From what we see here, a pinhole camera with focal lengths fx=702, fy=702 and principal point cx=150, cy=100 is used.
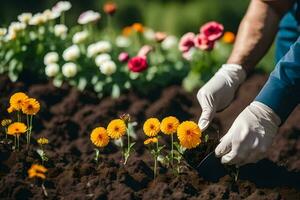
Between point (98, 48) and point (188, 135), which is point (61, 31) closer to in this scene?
point (98, 48)

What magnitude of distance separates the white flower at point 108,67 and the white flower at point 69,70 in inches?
6.6

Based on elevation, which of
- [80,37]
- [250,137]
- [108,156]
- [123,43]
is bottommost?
[108,156]

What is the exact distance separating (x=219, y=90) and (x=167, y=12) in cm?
249

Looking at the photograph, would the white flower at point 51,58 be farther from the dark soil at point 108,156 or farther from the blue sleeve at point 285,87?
the blue sleeve at point 285,87

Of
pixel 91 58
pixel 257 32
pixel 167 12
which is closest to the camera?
pixel 257 32

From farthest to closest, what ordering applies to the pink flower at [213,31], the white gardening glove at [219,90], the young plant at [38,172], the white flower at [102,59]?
the white flower at [102,59] < the pink flower at [213,31] < the white gardening glove at [219,90] < the young plant at [38,172]

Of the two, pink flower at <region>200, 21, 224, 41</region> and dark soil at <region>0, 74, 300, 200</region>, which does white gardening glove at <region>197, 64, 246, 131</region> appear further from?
pink flower at <region>200, 21, 224, 41</region>

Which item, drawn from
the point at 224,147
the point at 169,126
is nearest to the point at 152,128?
the point at 169,126

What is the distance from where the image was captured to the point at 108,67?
4191 millimetres

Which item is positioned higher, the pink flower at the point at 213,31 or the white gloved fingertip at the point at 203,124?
the pink flower at the point at 213,31

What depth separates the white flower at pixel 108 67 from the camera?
4188 mm

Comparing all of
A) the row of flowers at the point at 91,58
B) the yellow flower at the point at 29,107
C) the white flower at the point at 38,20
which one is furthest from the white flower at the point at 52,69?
the yellow flower at the point at 29,107

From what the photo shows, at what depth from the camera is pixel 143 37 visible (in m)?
4.91

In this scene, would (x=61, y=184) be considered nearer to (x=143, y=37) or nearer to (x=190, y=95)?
(x=190, y=95)
